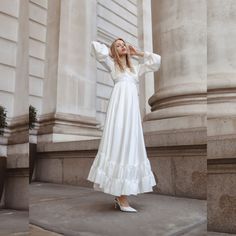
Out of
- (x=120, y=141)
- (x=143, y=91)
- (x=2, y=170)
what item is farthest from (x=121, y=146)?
(x=2, y=170)

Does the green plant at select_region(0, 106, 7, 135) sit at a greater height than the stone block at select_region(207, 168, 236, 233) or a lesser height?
greater

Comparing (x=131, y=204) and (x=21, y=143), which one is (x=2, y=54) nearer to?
(x=21, y=143)

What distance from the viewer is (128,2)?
4.03 ft

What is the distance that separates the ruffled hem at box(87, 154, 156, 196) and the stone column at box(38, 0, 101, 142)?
13 centimetres

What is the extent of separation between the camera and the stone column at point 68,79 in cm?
99

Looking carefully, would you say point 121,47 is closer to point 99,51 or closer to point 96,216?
point 99,51

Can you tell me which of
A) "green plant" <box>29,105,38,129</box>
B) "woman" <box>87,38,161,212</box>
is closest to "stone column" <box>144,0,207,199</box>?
"woman" <box>87,38,161,212</box>

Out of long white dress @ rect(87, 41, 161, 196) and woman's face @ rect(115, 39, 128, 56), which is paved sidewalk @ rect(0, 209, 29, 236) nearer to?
long white dress @ rect(87, 41, 161, 196)

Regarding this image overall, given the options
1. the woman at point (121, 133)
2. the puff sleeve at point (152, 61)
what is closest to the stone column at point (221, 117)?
the puff sleeve at point (152, 61)

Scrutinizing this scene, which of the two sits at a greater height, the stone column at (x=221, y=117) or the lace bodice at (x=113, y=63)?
the lace bodice at (x=113, y=63)

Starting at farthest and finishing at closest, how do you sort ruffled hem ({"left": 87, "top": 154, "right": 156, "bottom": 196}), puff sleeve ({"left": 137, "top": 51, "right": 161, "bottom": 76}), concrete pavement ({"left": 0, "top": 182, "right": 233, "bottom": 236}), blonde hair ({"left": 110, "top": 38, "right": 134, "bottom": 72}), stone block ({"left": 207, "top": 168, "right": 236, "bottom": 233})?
blonde hair ({"left": 110, "top": 38, "right": 134, "bottom": 72}) → ruffled hem ({"left": 87, "top": 154, "right": 156, "bottom": 196}) → puff sleeve ({"left": 137, "top": 51, "right": 161, "bottom": 76}) → concrete pavement ({"left": 0, "top": 182, "right": 233, "bottom": 236}) → stone block ({"left": 207, "top": 168, "right": 236, "bottom": 233})

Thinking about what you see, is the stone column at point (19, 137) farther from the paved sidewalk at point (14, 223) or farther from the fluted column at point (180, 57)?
the fluted column at point (180, 57)

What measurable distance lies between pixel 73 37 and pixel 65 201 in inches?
20.8

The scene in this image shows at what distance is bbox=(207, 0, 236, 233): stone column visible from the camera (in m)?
0.62
